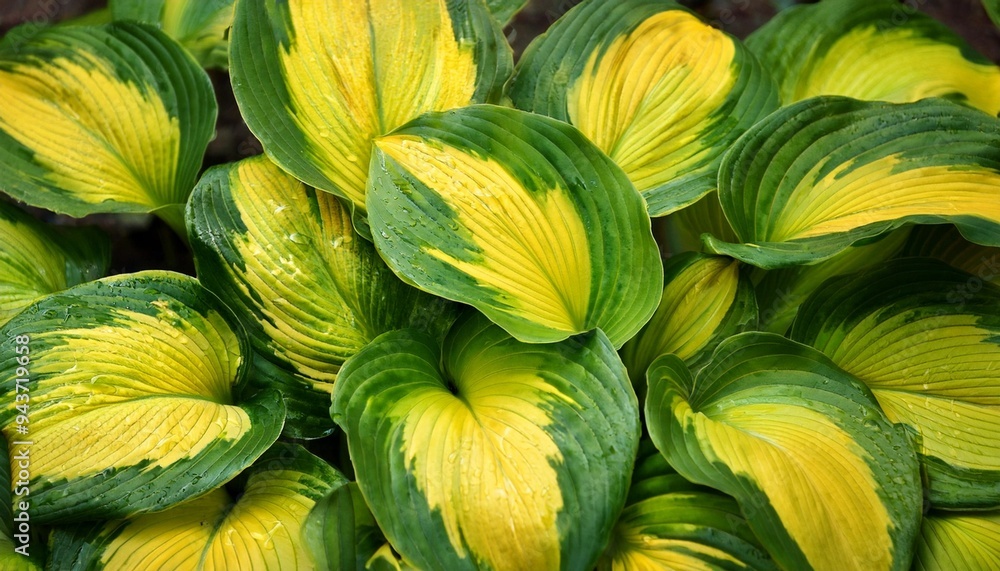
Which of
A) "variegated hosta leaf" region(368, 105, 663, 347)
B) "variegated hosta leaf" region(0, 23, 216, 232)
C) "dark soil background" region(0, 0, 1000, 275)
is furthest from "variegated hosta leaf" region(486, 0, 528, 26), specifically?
"variegated hosta leaf" region(0, 23, 216, 232)

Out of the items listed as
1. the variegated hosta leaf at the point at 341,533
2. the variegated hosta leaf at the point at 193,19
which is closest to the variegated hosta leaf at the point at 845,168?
the variegated hosta leaf at the point at 341,533

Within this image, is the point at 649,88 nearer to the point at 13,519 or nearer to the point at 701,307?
the point at 701,307

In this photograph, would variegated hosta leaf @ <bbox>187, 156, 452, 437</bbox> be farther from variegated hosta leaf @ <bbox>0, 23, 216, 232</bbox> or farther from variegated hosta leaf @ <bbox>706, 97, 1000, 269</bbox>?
variegated hosta leaf @ <bbox>706, 97, 1000, 269</bbox>

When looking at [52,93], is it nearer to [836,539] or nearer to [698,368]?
[698,368]

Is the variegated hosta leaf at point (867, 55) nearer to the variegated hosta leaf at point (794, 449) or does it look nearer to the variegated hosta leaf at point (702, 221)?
the variegated hosta leaf at point (702, 221)

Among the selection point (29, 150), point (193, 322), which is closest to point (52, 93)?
point (29, 150)
